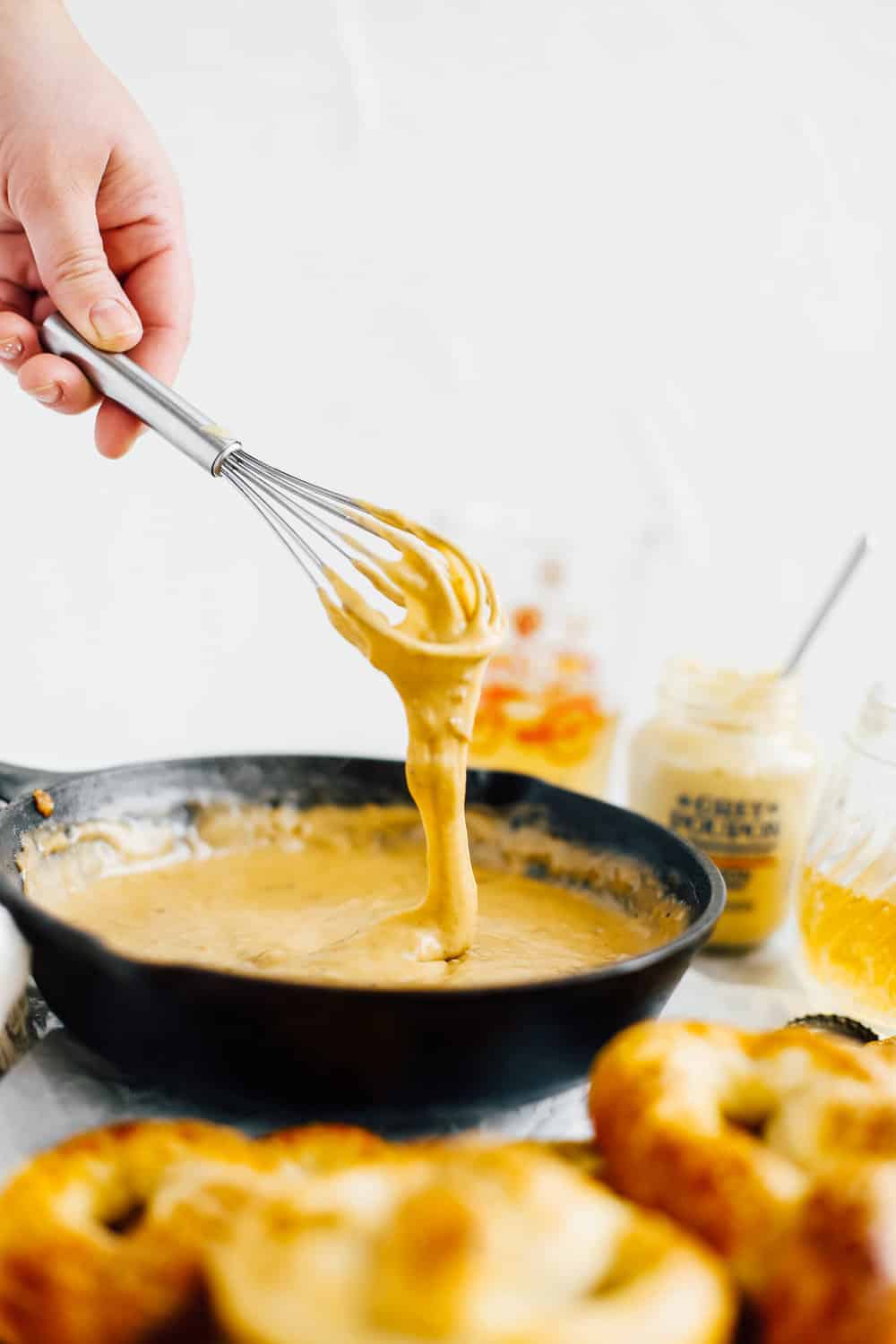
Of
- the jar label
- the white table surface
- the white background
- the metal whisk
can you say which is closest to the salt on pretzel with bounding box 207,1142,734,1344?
the white table surface

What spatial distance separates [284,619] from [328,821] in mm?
850

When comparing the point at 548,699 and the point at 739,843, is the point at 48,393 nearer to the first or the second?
the point at 548,699

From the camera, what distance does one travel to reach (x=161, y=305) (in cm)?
145

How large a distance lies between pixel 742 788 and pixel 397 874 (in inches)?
14.4

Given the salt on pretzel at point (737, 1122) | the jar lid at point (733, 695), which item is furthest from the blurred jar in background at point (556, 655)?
the salt on pretzel at point (737, 1122)

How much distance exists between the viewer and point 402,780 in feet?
4.31

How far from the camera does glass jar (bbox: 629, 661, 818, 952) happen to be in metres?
1.32

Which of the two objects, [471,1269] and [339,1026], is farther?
[339,1026]

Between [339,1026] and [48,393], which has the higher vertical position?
[48,393]

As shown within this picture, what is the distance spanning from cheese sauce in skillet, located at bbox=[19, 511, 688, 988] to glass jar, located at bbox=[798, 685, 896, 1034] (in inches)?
6.5

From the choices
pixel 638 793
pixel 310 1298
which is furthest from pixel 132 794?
pixel 310 1298

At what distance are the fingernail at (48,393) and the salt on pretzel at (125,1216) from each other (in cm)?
80

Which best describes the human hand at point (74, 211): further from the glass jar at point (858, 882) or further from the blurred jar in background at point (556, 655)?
the glass jar at point (858, 882)

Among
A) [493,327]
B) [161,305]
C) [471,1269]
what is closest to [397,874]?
[161,305]
